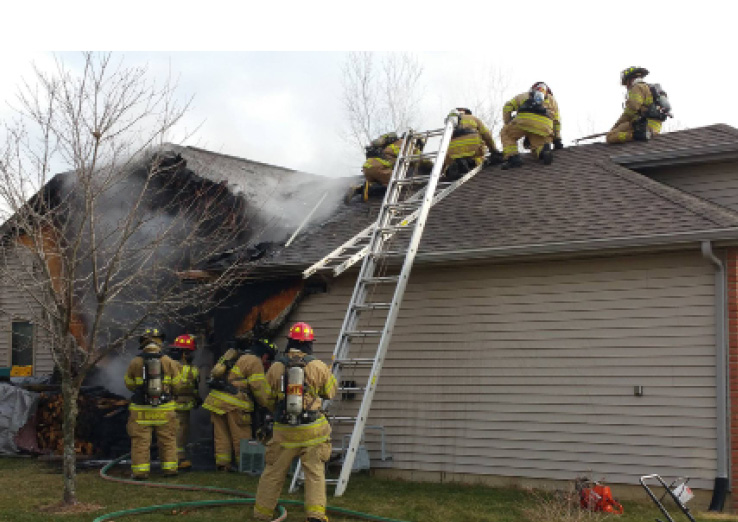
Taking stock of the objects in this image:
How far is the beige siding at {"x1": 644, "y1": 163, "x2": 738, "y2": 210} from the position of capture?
33.7 feet

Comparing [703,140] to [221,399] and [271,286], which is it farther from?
[221,399]

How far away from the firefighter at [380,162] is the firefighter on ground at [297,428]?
5.86 meters

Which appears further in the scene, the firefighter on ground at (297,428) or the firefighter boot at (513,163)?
the firefighter boot at (513,163)

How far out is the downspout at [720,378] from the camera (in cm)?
789

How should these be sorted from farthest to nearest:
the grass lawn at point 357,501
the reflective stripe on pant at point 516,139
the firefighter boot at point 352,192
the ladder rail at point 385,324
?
the firefighter boot at point 352,192, the reflective stripe on pant at point 516,139, the ladder rail at point 385,324, the grass lawn at point 357,501

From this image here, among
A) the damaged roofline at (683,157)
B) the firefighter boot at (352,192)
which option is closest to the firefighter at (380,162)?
the firefighter boot at (352,192)

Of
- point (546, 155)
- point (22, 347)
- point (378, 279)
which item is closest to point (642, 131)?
point (546, 155)

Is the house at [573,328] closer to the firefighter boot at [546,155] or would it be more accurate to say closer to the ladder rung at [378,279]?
the ladder rung at [378,279]

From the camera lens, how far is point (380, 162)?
1284 centimetres

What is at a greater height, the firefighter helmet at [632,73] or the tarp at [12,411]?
the firefighter helmet at [632,73]

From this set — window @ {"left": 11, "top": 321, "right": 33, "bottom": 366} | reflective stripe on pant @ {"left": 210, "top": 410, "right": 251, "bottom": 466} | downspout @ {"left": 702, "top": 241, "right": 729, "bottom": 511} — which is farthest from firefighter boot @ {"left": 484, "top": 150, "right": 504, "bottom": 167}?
window @ {"left": 11, "top": 321, "right": 33, "bottom": 366}

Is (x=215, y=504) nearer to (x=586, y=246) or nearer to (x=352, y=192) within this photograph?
(x=586, y=246)

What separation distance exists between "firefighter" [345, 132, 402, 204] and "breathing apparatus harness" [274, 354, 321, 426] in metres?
5.99

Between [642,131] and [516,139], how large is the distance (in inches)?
70.3
